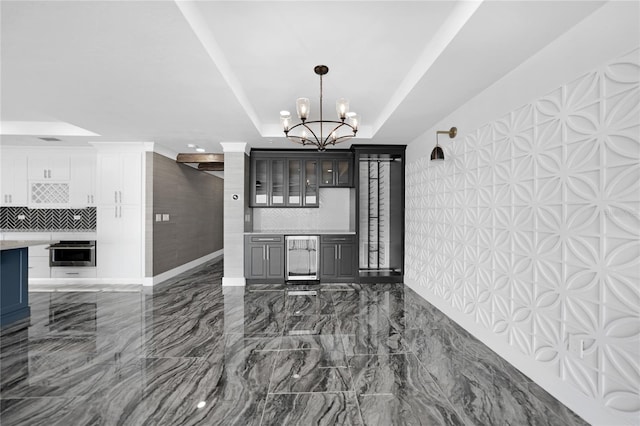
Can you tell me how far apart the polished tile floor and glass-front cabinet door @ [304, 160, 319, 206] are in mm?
2181

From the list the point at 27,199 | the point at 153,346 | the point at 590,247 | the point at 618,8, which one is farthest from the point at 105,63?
the point at 27,199

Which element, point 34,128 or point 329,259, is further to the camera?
point 329,259

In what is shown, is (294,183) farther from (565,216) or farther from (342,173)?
(565,216)

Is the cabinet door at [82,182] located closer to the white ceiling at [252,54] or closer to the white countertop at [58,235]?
the white countertop at [58,235]

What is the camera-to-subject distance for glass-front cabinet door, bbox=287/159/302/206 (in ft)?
18.3

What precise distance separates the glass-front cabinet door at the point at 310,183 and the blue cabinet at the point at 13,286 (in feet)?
13.0

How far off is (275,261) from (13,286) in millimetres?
3298

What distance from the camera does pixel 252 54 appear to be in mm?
2656

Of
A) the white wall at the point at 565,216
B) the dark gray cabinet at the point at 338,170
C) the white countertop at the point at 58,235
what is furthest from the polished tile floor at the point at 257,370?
the dark gray cabinet at the point at 338,170

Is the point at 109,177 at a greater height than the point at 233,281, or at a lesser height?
greater

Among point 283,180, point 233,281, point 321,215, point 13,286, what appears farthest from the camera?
point 321,215

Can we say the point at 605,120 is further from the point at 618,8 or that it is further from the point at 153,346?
the point at 153,346

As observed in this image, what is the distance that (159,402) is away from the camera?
195cm

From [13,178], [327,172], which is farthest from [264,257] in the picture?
[13,178]
